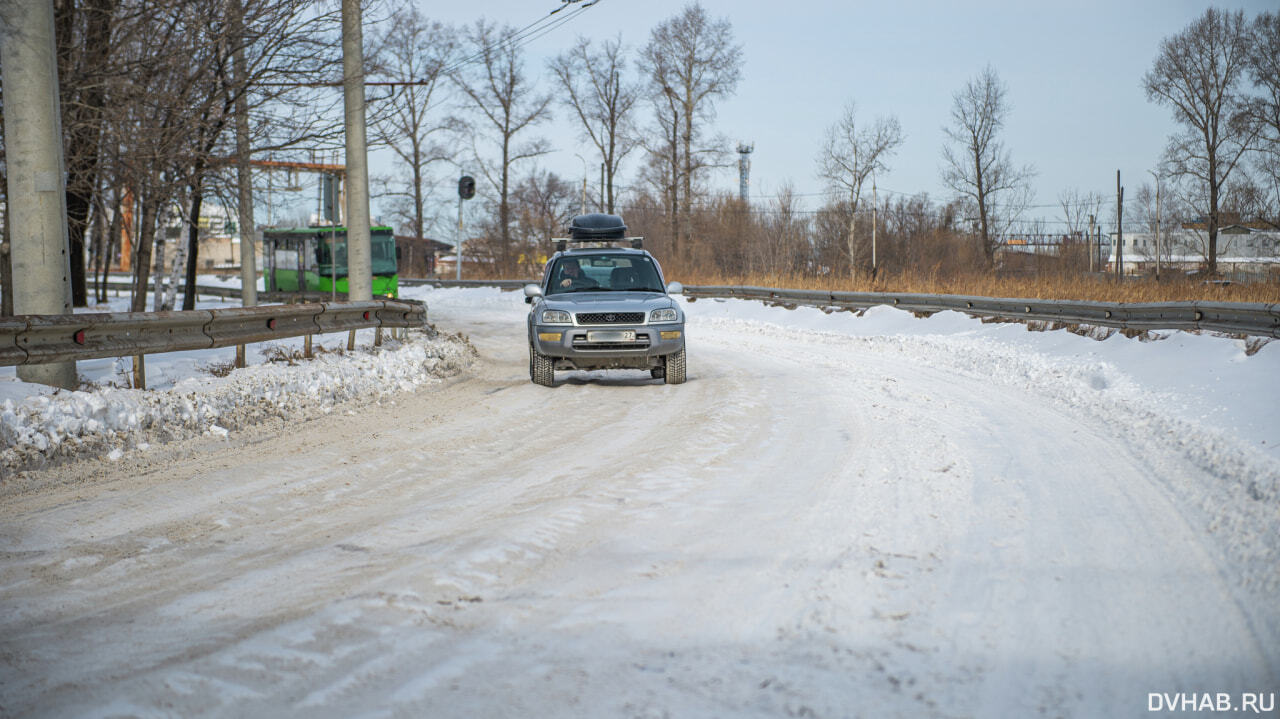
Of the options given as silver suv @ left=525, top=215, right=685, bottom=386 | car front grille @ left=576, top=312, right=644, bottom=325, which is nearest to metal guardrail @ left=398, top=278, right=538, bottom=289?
silver suv @ left=525, top=215, right=685, bottom=386

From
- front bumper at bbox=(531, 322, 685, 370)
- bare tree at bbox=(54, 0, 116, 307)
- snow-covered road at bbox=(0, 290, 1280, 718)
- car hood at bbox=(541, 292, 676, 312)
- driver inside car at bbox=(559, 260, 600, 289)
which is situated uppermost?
bare tree at bbox=(54, 0, 116, 307)

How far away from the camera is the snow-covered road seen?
3.07 metres

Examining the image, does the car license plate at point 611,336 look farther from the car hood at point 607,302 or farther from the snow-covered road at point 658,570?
the snow-covered road at point 658,570

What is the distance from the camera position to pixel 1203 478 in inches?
237

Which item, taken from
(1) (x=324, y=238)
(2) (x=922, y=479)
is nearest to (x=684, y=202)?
(1) (x=324, y=238)

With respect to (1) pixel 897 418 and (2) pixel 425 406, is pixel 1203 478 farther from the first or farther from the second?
(2) pixel 425 406

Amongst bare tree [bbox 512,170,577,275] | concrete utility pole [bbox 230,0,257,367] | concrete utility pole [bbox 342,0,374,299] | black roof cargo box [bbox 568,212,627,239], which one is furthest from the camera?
bare tree [bbox 512,170,577,275]

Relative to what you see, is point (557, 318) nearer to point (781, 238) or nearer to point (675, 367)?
point (675, 367)

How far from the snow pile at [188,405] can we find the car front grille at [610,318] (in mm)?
2227

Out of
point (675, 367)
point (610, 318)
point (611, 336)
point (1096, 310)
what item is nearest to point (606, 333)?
point (611, 336)

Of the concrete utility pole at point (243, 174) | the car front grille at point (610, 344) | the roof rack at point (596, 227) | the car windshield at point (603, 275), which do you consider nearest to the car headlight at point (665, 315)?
the car front grille at point (610, 344)

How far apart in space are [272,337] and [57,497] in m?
5.09

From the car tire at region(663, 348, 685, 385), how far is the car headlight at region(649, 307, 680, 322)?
16.6 inches

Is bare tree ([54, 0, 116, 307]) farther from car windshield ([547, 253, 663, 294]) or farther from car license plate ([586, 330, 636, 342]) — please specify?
car license plate ([586, 330, 636, 342])
